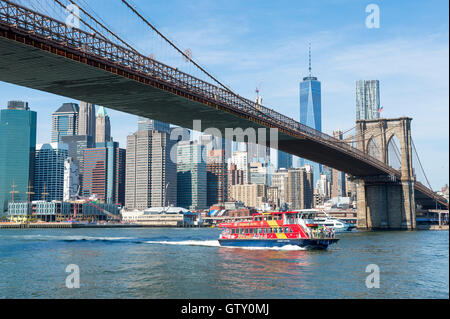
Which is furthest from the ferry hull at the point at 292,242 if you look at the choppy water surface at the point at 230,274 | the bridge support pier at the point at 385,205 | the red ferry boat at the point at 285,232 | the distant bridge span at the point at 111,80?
the bridge support pier at the point at 385,205

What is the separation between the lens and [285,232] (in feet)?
142

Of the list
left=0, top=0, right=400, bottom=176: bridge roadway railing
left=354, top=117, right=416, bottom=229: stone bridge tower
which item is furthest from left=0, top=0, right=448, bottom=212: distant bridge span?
left=354, top=117, right=416, bottom=229: stone bridge tower

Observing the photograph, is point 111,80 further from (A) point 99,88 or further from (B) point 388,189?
(B) point 388,189

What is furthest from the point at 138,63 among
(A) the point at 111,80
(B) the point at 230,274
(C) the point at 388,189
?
(C) the point at 388,189

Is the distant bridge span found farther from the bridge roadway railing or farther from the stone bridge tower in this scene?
the stone bridge tower

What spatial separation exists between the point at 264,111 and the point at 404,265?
32591 millimetres

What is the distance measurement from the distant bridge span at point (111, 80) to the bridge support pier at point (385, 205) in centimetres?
2674

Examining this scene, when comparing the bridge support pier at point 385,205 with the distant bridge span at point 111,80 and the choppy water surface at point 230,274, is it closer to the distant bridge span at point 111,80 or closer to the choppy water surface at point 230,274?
the distant bridge span at point 111,80

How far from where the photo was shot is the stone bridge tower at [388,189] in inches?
3396

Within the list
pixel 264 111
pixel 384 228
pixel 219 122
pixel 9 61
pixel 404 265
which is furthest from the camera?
pixel 384 228

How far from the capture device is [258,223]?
45094 millimetres

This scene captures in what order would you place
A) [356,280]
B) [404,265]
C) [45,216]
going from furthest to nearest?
[45,216]
[404,265]
[356,280]
